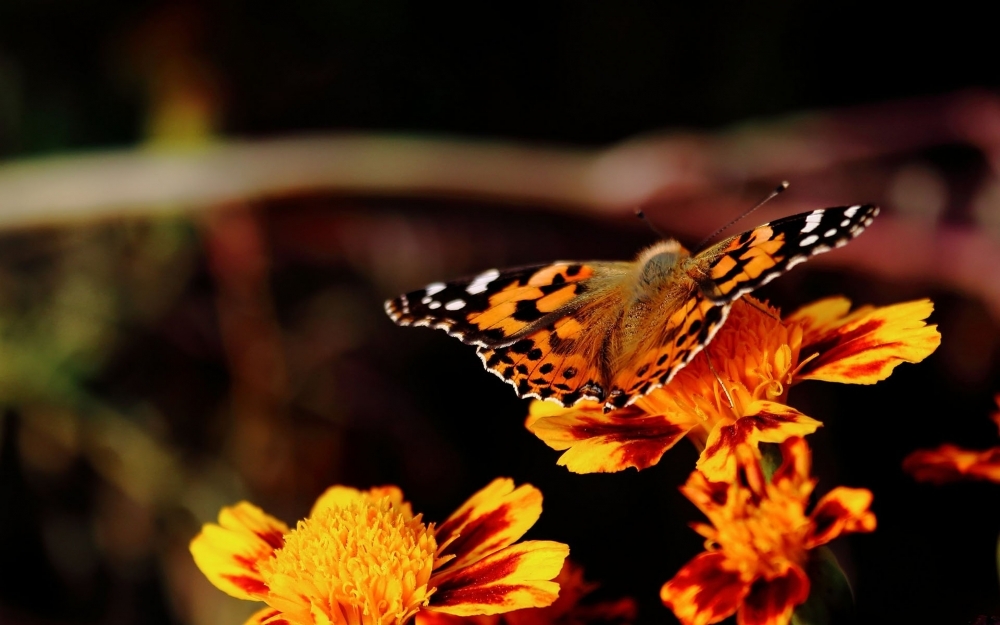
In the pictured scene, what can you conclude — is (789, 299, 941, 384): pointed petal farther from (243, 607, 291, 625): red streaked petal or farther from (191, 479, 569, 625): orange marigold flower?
(243, 607, 291, 625): red streaked petal

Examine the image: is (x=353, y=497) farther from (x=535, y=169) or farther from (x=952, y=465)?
(x=535, y=169)

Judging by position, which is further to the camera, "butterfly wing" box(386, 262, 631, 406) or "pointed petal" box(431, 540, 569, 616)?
Answer: "butterfly wing" box(386, 262, 631, 406)

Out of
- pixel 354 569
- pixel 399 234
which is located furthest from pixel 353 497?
pixel 399 234

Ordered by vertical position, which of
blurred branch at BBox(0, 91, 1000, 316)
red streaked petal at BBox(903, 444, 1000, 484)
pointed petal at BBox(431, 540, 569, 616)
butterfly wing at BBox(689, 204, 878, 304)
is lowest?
red streaked petal at BBox(903, 444, 1000, 484)

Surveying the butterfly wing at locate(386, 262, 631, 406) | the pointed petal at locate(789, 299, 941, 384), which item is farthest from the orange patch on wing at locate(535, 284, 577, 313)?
the pointed petal at locate(789, 299, 941, 384)

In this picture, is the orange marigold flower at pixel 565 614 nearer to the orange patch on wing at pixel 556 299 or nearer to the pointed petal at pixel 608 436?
the pointed petal at pixel 608 436

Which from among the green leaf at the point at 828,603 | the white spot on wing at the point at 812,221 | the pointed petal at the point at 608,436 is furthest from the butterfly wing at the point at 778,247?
the green leaf at the point at 828,603

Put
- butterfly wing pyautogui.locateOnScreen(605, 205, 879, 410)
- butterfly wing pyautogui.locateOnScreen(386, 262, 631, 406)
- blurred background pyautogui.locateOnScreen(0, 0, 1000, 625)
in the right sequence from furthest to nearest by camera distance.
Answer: blurred background pyautogui.locateOnScreen(0, 0, 1000, 625), butterfly wing pyautogui.locateOnScreen(386, 262, 631, 406), butterfly wing pyautogui.locateOnScreen(605, 205, 879, 410)
